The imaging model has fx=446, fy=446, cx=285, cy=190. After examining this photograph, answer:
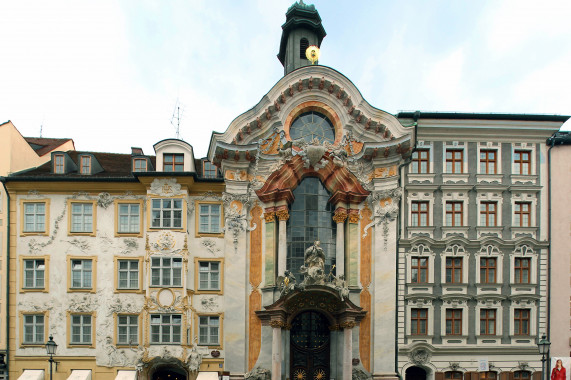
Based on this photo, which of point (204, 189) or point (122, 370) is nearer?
point (122, 370)

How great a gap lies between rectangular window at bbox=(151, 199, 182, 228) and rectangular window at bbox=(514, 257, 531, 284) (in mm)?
20649

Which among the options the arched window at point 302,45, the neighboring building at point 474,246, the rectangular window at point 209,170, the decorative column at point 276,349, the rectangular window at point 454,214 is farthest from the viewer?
the arched window at point 302,45

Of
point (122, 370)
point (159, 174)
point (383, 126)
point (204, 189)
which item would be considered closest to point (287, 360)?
point (122, 370)

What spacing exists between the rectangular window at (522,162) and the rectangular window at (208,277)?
19643mm

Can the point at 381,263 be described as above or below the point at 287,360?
above

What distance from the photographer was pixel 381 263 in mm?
26656

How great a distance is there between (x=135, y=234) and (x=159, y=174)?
400 centimetres

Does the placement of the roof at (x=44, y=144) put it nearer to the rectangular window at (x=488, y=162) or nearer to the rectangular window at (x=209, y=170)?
the rectangular window at (x=209, y=170)

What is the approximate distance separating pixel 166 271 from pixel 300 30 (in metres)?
20.8

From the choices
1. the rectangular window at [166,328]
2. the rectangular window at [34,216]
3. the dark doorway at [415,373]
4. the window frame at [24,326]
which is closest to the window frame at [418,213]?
the dark doorway at [415,373]

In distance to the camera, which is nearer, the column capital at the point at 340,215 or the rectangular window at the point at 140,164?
the column capital at the point at 340,215

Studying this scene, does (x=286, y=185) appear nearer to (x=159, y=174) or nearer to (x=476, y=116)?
(x=159, y=174)

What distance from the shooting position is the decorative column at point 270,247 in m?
26.4

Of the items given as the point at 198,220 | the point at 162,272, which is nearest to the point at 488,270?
the point at 198,220
